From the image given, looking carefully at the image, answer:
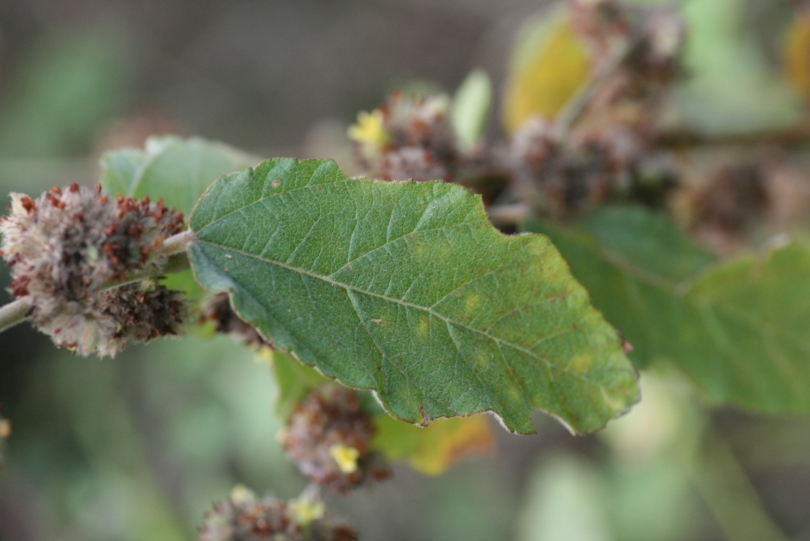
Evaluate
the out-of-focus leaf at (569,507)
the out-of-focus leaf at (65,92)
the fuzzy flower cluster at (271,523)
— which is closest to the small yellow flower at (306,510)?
the fuzzy flower cluster at (271,523)

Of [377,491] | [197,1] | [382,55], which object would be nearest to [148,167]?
[377,491]

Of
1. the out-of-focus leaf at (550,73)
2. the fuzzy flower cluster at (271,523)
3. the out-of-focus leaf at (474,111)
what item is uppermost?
the out-of-focus leaf at (550,73)

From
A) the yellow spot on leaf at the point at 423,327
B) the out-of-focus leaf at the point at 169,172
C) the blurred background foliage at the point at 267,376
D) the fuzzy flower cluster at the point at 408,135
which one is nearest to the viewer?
the yellow spot on leaf at the point at 423,327

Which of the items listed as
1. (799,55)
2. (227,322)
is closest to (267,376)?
A: (227,322)

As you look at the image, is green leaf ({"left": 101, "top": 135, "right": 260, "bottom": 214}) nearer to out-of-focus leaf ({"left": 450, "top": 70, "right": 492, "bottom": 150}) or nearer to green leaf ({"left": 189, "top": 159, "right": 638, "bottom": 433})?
green leaf ({"left": 189, "top": 159, "right": 638, "bottom": 433})

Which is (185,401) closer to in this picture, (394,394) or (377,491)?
(377,491)

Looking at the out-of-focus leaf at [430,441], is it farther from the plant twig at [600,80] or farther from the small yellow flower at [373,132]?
the plant twig at [600,80]
